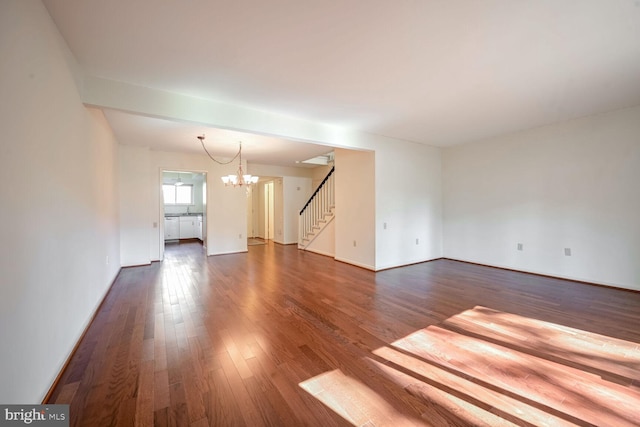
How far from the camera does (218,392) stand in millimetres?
1666

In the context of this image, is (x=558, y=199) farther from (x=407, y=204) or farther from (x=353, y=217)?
(x=353, y=217)

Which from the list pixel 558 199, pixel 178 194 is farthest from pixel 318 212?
pixel 178 194

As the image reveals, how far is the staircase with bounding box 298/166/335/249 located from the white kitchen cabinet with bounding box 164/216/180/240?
4.91 metres

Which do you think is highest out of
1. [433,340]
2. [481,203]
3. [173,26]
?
[173,26]

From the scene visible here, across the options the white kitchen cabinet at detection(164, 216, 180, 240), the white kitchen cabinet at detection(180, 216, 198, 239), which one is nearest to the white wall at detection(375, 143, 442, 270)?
the white kitchen cabinet at detection(180, 216, 198, 239)

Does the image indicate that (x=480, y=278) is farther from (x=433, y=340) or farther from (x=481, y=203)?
(x=433, y=340)

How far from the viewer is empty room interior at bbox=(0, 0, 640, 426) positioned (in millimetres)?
1527

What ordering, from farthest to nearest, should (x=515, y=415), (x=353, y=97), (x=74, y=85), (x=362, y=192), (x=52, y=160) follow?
1. (x=362, y=192)
2. (x=353, y=97)
3. (x=74, y=85)
4. (x=52, y=160)
5. (x=515, y=415)

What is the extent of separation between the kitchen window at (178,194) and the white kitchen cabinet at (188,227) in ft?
3.52

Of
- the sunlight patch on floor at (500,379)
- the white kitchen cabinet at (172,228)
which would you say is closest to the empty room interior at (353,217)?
the sunlight patch on floor at (500,379)

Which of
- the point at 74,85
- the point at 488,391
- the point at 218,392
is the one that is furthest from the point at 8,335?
the point at 488,391

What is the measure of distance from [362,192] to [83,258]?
14.0 feet

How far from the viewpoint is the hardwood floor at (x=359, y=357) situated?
151 cm

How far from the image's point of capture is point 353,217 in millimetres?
5312
